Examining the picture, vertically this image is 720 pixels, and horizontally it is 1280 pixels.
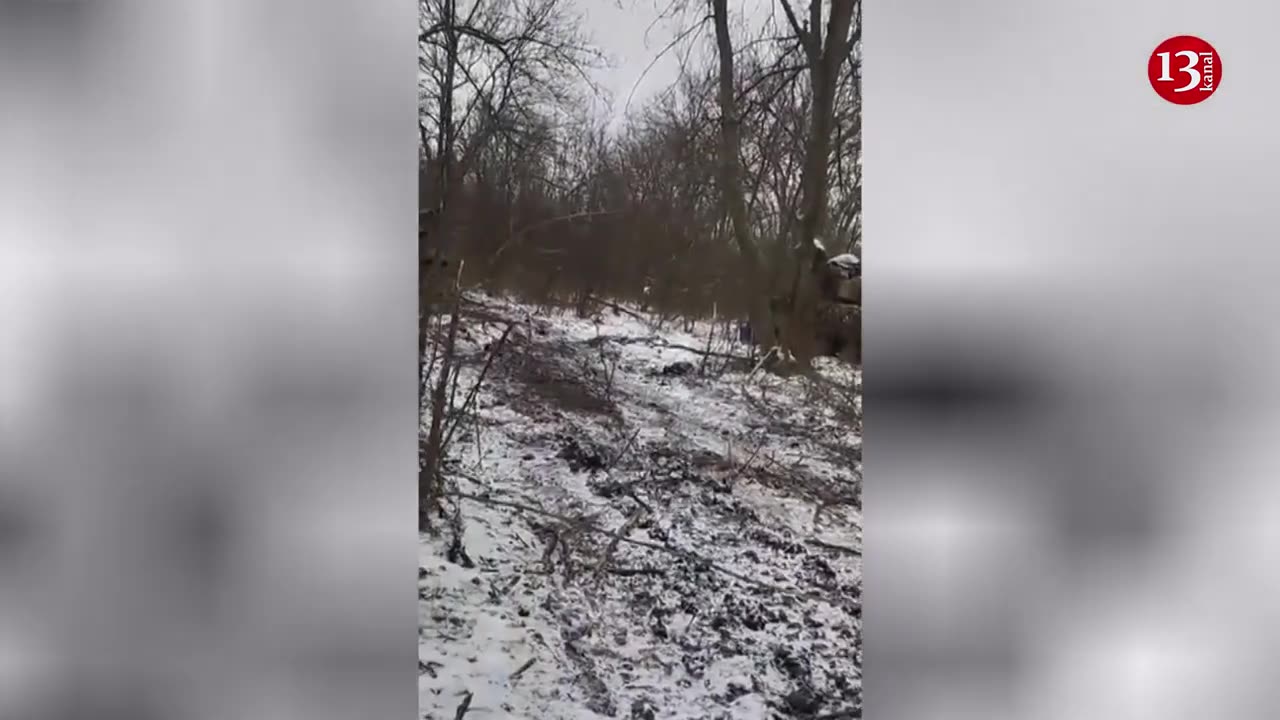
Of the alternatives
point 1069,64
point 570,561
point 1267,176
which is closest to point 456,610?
point 570,561

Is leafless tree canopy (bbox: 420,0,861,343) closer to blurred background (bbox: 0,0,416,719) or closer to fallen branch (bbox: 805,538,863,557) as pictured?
blurred background (bbox: 0,0,416,719)

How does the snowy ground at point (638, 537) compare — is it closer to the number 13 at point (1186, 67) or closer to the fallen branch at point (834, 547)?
the fallen branch at point (834, 547)

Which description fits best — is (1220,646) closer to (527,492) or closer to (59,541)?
(527,492)

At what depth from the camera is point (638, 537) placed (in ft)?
4.95

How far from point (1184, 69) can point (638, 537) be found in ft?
4.64

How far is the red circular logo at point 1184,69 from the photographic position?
4.67 ft

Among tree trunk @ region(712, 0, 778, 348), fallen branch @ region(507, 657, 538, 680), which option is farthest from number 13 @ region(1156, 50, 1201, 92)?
fallen branch @ region(507, 657, 538, 680)

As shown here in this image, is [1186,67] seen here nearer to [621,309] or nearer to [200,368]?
[621,309]

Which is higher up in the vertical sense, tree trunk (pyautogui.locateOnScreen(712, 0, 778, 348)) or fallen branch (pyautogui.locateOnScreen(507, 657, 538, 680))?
tree trunk (pyautogui.locateOnScreen(712, 0, 778, 348))

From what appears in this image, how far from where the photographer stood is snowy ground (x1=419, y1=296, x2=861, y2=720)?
4.80 feet

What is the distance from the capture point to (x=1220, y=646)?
142 centimetres

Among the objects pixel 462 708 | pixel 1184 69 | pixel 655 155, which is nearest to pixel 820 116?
pixel 655 155

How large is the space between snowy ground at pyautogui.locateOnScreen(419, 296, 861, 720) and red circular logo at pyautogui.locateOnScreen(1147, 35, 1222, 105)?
83 cm

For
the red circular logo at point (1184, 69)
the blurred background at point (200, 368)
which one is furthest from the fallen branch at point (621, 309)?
the red circular logo at point (1184, 69)
